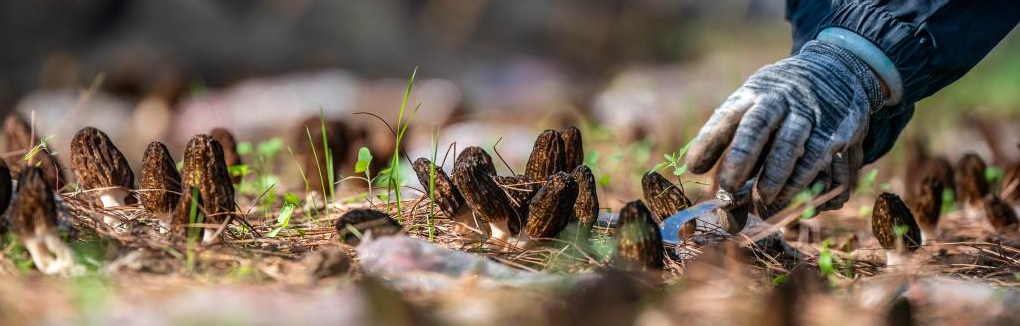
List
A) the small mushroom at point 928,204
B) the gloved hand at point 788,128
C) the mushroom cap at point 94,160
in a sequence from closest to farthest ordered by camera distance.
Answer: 1. the gloved hand at point 788,128
2. the mushroom cap at point 94,160
3. the small mushroom at point 928,204

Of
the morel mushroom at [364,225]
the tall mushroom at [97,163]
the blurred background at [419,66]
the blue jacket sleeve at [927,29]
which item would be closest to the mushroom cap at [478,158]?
the morel mushroom at [364,225]

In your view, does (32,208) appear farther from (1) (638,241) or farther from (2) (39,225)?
(1) (638,241)

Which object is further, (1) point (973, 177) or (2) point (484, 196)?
(1) point (973, 177)

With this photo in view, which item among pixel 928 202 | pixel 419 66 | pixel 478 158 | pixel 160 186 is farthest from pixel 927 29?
pixel 419 66

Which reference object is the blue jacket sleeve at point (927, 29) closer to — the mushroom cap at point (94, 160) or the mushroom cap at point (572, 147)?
the mushroom cap at point (572, 147)

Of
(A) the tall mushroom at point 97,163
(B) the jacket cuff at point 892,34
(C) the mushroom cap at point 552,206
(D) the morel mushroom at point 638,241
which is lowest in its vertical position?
(D) the morel mushroom at point 638,241

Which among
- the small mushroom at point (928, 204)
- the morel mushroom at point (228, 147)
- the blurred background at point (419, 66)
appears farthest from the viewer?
the blurred background at point (419, 66)
